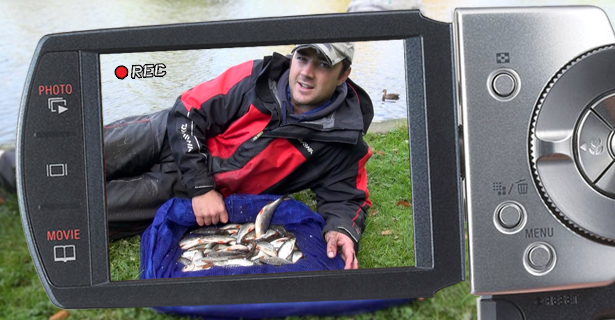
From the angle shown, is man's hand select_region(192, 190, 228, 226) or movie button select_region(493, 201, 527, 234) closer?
movie button select_region(493, 201, 527, 234)

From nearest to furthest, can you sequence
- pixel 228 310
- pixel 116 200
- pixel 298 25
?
pixel 298 25
pixel 116 200
pixel 228 310

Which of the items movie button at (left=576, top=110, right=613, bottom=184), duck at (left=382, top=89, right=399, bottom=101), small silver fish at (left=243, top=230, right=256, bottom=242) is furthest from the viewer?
small silver fish at (left=243, top=230, right=256, bottom=242)

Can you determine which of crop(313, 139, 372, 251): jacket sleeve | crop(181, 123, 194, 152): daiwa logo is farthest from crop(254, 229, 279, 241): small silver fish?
crop(181, 123, 194, 152): daiwa logo

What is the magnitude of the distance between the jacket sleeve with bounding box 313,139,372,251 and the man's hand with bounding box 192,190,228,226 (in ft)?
0.63

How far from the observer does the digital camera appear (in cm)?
112

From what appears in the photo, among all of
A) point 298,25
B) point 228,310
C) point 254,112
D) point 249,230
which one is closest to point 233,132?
point 254,112

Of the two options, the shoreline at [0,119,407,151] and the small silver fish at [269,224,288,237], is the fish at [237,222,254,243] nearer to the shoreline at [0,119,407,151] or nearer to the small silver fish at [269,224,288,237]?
the small silver fish at [269,224,288,237]

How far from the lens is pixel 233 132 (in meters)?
1.34

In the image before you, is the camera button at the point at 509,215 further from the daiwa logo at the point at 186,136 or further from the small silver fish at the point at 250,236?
the daiwa logo at the point at 186,136

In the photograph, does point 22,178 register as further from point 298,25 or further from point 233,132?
point 298,25

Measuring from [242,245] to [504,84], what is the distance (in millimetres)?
575

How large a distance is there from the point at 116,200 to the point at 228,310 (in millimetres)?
881

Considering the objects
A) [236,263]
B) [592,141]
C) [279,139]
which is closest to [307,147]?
[279,139]

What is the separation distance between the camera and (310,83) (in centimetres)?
131
